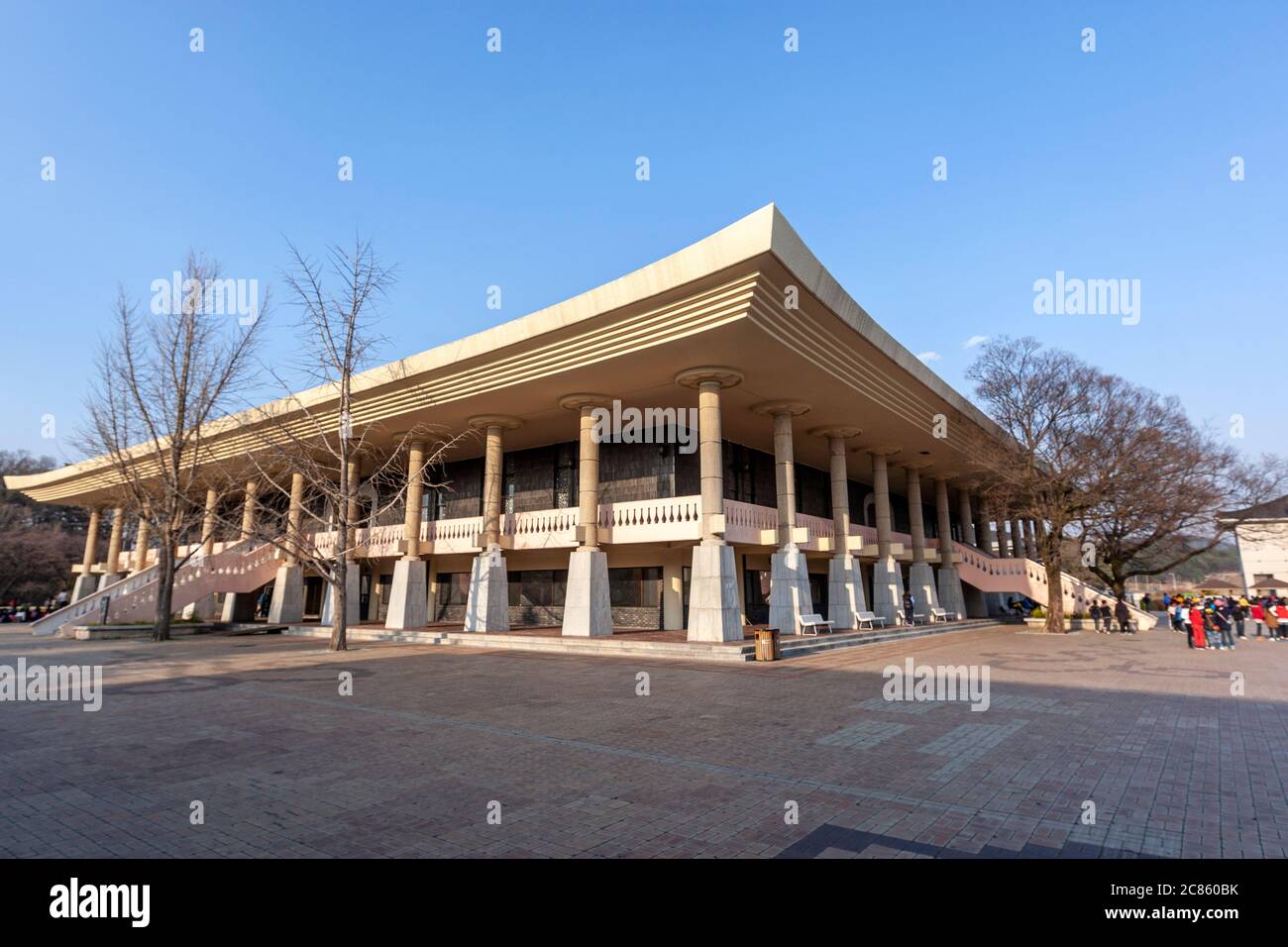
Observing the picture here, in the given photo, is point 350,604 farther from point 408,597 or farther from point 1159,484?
point 1159,484

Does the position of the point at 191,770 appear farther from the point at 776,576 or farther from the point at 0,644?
the point at 0,644

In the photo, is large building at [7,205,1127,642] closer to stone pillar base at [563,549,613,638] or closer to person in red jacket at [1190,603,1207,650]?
stone pillar base at [563,549,613,638]

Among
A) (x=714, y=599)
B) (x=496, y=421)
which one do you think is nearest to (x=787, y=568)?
(x=714, y=599)

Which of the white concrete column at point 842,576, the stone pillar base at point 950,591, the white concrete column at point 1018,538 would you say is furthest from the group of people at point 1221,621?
the white concrete column at point 1018,538

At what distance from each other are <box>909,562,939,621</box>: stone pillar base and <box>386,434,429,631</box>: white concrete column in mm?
23068

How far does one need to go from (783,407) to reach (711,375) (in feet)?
13.6

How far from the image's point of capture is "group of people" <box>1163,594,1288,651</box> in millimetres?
19312

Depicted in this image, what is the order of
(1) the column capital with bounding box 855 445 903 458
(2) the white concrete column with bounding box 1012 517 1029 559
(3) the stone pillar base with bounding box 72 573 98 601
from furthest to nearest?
(2) the white concrete column with bounding box 1012 517 1029 559, (3) the stone pillar base with bounding box 72 573 98 601, (1) the column capital with bounding box 855 445 903 458

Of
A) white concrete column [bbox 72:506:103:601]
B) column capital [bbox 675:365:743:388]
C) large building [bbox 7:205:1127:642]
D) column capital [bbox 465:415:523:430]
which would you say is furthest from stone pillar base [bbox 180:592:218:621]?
column capital [bbox 675:365:743:388]

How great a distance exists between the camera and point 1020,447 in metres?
27.4

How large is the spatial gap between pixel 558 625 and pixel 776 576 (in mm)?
10693

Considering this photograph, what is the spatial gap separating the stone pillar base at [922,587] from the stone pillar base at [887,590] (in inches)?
116

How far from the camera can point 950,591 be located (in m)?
33.0
